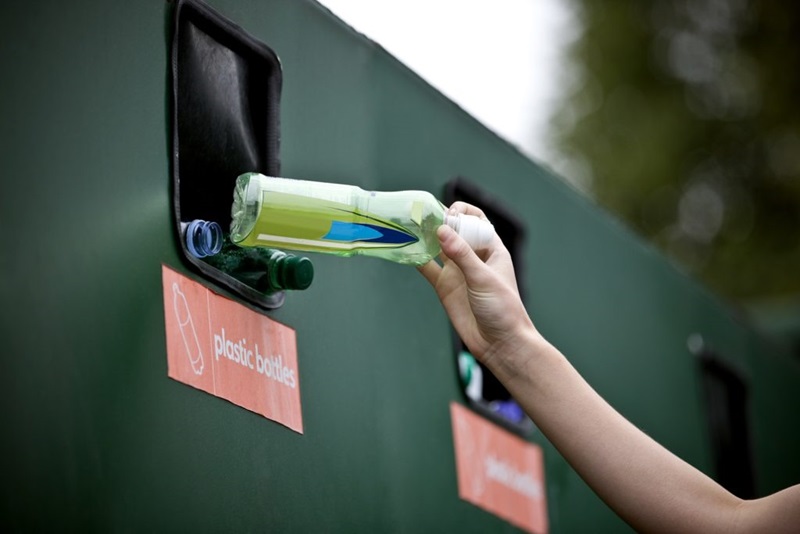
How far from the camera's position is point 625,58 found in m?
13.7

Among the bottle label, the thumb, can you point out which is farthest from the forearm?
the bottle label

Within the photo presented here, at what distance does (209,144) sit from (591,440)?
674 millimetres

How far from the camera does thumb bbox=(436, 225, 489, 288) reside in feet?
5.55

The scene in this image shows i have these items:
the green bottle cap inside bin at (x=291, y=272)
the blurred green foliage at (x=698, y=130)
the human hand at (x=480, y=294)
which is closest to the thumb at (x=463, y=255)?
the human hand at (x=480, y=294)

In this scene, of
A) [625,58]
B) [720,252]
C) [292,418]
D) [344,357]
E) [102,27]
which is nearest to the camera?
[102,27]

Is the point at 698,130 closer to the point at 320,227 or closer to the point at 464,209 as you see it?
the point at 464,209

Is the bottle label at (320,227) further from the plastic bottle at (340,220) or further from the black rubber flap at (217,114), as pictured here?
the black rubber flap at (217,114)

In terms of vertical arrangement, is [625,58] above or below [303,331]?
above

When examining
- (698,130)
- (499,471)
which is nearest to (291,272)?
(499,471)

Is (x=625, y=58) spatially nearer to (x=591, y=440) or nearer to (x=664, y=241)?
(x=664, y=241)

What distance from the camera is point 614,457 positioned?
1.73 metres

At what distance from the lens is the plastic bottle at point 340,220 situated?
169 centimetres

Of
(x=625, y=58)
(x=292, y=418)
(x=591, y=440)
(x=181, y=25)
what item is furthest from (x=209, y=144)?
(x=625, y=58)

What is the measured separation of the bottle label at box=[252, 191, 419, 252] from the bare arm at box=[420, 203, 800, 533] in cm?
12
